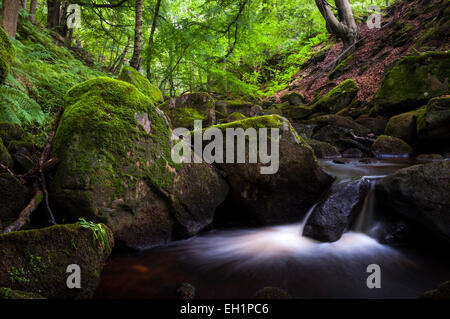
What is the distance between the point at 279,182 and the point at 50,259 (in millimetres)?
3236

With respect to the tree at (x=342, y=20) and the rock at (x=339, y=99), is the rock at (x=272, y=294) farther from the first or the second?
the tree at (x=342, y=20)

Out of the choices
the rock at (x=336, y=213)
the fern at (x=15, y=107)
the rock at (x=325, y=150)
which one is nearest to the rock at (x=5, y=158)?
the fern at (x=15, y=107)

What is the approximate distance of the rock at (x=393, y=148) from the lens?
7730 millimetres

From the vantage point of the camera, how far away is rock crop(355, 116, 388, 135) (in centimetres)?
920

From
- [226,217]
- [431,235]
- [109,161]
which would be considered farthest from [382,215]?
[109,161]

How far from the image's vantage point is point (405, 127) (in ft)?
25.8

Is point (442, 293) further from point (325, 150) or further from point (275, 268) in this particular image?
point (325, 150)

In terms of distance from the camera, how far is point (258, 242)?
11.7 ft

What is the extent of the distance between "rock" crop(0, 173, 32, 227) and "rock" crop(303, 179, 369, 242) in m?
3.71

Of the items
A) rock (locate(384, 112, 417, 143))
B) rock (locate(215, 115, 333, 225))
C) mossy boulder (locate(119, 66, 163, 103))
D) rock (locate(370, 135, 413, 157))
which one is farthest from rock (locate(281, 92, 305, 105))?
rock (locate(215, 115, 333, 225))

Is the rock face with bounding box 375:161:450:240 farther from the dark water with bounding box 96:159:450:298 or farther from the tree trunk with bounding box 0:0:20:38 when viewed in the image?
the tree trunk with bounding box 0:0:20:38

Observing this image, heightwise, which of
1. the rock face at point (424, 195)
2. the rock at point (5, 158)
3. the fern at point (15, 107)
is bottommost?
the rock face at point (424, 195)

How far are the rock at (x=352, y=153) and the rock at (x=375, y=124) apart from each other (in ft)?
5.23

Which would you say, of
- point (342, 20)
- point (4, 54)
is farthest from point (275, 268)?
point (342, 20)
